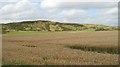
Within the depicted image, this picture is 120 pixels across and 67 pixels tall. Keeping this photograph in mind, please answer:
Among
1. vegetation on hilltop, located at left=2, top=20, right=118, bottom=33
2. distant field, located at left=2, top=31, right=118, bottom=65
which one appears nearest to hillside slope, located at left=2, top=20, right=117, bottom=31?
vegetation on hilltop, located at left=2, top=20, right=118, bottom=33

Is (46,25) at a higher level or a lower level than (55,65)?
lower

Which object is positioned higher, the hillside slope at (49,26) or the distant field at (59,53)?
the distant field at (59,53)

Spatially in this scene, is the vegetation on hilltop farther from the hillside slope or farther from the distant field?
the distant field

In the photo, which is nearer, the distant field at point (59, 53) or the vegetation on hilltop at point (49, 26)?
the distant field at point (59, 53)

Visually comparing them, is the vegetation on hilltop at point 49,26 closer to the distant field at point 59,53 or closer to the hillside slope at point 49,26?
the hillside slope at point 49,26

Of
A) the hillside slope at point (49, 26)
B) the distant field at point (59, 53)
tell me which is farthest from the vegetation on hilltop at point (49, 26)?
the distant field at point (59, 53)

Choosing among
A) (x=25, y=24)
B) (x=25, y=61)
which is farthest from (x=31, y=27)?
(x=25, y=61)

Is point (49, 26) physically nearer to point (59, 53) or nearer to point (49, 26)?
point (49, 26)

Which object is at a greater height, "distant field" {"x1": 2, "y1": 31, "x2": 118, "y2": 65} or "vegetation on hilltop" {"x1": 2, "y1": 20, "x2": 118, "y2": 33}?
"distant field" {"x1": 2, "y1": 31, "x2": 118, "y2": 65}

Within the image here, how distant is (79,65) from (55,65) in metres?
1.09

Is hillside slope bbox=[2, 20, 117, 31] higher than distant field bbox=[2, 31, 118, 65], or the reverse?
distant field bbox=[2, 31, 118, 65]

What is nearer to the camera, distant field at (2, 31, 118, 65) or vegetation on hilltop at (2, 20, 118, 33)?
distant field at (2, 31, 118, 65)

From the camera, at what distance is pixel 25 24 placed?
5118 inches

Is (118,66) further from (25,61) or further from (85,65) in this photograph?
(25,61)
